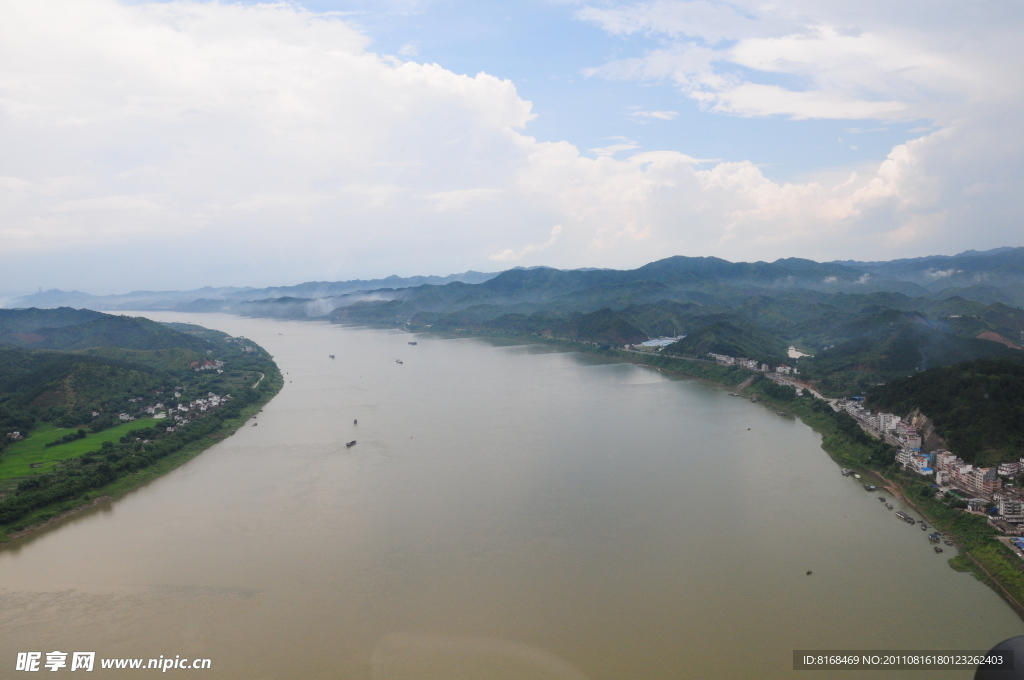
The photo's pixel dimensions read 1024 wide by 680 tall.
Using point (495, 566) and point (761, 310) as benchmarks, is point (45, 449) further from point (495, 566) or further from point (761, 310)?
point (761, 310)

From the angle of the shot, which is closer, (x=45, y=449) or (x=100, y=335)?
(x=45, y=449)

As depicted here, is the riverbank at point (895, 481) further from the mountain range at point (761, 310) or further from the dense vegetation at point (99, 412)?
the dense vegetation at point (99, 412)

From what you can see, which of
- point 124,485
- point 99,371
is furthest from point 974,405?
point 99,371

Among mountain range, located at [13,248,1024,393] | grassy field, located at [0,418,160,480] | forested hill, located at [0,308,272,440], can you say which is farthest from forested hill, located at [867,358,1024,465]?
forested hill, located at [0,308,272,440]

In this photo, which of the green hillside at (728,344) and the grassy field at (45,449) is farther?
the green hillside at (728,344)

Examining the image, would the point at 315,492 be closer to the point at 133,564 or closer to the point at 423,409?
the point at 133,564

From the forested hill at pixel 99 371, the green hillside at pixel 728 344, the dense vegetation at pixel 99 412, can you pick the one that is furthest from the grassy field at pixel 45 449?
the green hillside at pixel 728 344
